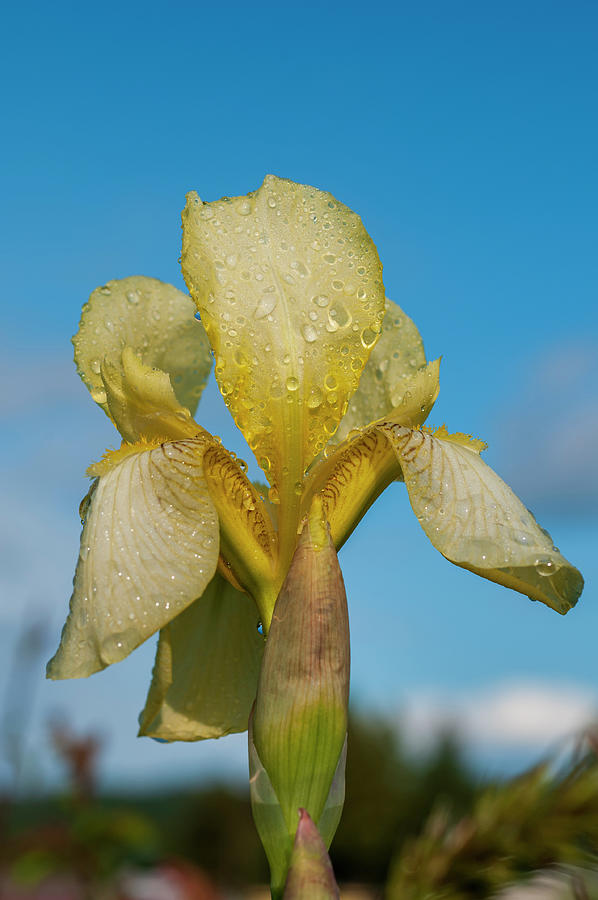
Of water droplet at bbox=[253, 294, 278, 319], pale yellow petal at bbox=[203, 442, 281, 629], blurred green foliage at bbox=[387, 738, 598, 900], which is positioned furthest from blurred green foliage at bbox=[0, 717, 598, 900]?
water droplet at bbox=[253, 294, 278, 319]

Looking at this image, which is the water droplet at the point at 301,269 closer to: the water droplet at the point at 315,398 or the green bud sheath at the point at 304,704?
the water droplet at the point at 315,398

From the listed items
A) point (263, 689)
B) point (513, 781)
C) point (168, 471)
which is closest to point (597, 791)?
point (513, 781)

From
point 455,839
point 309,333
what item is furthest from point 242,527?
point 455,839

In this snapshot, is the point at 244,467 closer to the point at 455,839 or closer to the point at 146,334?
the point at 146,334

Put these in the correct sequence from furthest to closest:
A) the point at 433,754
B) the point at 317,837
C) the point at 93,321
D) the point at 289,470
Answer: the point at 433,754
the point at 93,321
the point at 289,470
the point at 317,837

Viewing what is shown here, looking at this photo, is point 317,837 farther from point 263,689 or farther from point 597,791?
point 597,791

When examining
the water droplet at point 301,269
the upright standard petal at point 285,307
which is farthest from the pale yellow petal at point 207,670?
the water droplet at point 301,269
